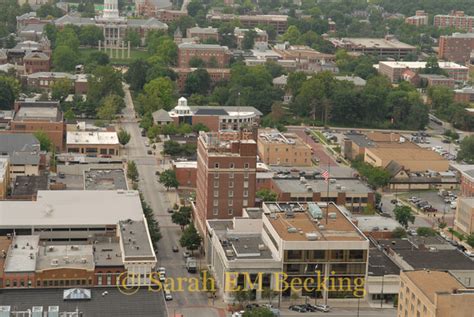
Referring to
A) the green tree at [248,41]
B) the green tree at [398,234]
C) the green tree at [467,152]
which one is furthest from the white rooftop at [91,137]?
the green tree at [248,41]

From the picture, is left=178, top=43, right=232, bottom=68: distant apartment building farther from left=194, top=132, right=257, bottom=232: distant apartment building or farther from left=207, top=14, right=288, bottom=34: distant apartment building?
left=194, top=132, right=257, bottom=232: distant apartment building

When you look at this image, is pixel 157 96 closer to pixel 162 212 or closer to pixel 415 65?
pixel 162 212

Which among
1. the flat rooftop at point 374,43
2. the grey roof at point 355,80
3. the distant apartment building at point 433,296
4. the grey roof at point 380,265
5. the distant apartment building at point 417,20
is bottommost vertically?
the grey roof at point 380,265

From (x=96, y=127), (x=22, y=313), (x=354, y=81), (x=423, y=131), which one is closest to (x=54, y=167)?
(x=96, y=127)

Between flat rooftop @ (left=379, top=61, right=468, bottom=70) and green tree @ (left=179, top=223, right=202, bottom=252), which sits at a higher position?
flat rooftop @ (left=379, top=61, right=468, bottom=70)

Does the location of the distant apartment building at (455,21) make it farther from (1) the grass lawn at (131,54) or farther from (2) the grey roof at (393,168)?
(2) the grey roof at (393,168)

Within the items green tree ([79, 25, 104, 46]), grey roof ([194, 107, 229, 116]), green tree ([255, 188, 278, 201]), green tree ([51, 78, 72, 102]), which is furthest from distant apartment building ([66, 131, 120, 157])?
green tree ([79, 25, 104, 46])

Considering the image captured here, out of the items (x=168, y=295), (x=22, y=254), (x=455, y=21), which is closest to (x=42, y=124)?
(x=22, y=254)
